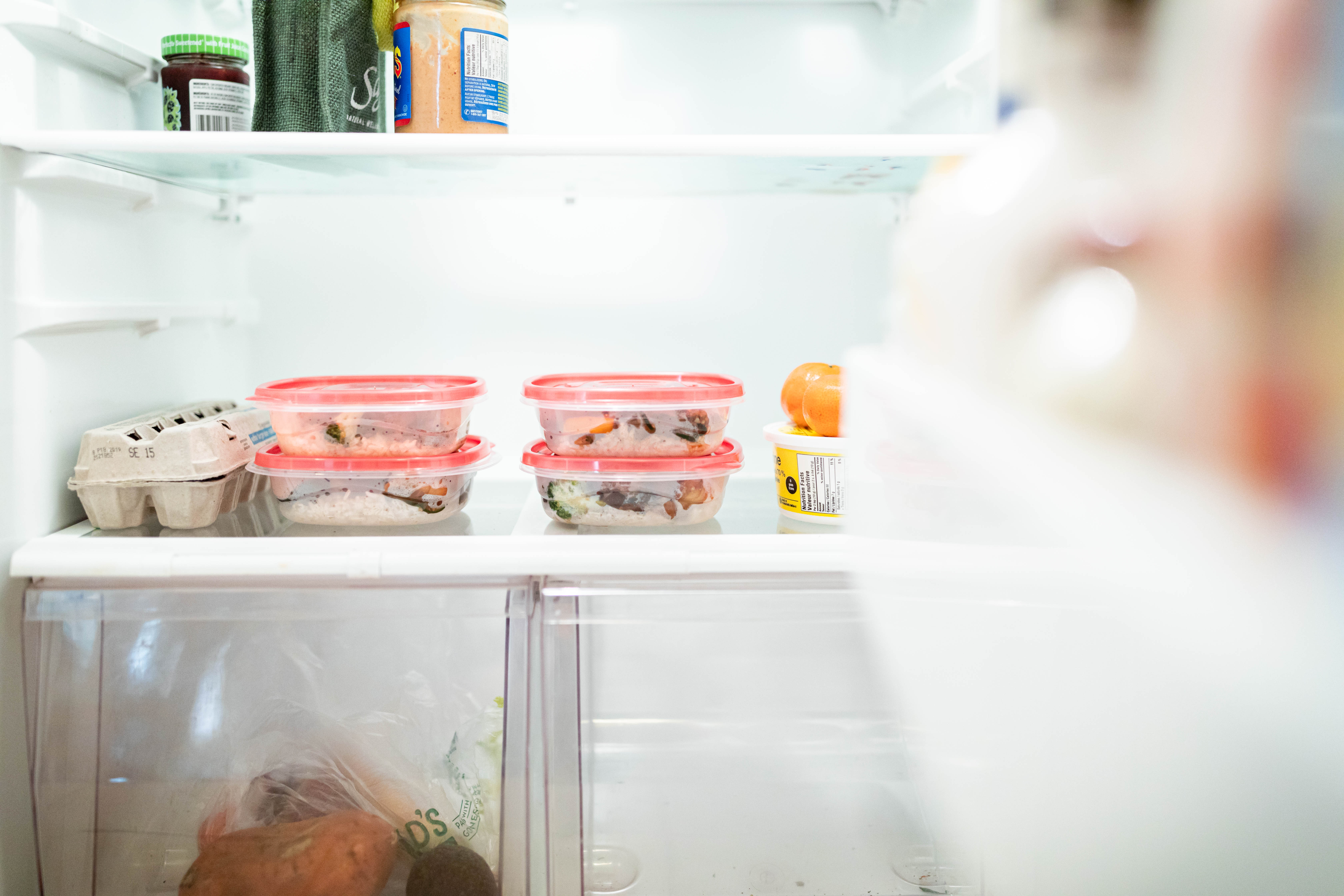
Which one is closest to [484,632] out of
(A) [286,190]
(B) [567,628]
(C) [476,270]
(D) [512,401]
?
(B) [567,628]

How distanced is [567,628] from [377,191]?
706mm

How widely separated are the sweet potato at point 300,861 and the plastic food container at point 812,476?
59 centimetres

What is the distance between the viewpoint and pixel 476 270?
4.58ft

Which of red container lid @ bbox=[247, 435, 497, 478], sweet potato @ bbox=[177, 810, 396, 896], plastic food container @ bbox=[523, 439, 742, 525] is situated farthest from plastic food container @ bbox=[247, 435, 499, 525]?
sweet potato @ bbox=[177, 810, 396, 896]

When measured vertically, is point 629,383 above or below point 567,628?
above

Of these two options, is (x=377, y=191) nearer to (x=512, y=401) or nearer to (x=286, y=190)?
(x=286, y=190)

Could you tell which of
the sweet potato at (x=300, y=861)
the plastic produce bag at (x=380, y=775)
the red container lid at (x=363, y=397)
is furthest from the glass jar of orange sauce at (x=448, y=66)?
the sweet potato at (x=300, y=861)

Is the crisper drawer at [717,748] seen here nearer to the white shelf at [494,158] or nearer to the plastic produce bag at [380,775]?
the plastic produce bag at [380,775]

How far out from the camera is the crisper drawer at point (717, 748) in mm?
988

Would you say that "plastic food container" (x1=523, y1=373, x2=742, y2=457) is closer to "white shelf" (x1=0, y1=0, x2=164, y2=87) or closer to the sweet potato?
the sweet potato

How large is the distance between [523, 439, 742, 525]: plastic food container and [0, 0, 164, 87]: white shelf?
64 centimetres

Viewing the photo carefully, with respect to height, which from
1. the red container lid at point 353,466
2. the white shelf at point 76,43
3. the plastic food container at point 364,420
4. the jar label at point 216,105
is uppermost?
the white shelf at point 76,43

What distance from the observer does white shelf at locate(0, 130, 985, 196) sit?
0.92 m

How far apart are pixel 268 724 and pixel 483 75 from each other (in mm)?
761
